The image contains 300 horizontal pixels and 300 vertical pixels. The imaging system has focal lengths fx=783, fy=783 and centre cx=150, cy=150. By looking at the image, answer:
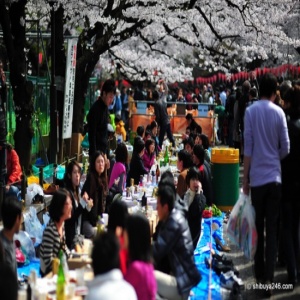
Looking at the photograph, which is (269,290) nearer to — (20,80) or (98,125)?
(98,125)

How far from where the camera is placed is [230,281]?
30.1 ft

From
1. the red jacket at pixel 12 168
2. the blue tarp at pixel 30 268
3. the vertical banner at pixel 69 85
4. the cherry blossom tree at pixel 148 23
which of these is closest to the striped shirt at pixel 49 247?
the blue tarp at pixel 30 268

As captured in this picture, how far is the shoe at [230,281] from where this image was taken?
350 inches

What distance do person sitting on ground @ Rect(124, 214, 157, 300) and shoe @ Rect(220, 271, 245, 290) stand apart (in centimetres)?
268

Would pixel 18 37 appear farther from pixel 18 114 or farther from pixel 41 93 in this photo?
pixel 41 93

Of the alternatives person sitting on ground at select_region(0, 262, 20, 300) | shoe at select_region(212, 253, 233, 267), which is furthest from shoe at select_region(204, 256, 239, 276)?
person sitting on ground at select_region(0, 262, 20, 300)

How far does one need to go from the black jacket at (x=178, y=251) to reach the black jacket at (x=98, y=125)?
17.7ft

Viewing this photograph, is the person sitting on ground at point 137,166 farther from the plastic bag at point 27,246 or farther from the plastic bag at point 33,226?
the plastic bag at point 27,246

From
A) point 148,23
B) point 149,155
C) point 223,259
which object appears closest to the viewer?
point 223,259

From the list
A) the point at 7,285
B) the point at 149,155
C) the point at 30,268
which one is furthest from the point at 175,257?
the point at 149,155

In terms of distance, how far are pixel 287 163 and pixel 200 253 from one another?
257 cm

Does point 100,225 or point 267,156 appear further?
point 100,225

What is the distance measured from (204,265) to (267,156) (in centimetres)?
240

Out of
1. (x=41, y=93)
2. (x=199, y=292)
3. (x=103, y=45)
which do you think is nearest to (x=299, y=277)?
(x=199, y=292)
